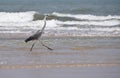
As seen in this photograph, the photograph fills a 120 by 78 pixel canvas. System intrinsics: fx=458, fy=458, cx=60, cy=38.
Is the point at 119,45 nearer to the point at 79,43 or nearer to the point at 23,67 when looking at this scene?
the point at 79,43

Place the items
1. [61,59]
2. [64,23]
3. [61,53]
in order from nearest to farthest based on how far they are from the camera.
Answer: [61,59] < [61,53] < [64,23]

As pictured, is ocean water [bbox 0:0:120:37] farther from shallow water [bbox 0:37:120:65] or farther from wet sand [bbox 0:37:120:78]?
wet sand [bbox 0:37:120:78]

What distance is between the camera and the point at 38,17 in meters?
31.0

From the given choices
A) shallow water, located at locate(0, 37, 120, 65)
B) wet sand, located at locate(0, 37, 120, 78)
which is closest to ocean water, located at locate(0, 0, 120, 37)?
shallow water, located at locate(0, 37, 120, 65)

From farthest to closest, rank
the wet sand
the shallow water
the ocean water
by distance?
the ocean water, the shallow water, the wet sand

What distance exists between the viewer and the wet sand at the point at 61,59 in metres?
9.48

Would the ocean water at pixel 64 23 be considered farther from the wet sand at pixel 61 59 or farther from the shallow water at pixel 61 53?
the wet sand at pixel 61 59

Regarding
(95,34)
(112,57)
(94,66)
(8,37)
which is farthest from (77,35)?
(94,66)

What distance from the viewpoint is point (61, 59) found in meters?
11.8

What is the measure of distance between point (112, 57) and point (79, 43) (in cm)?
382

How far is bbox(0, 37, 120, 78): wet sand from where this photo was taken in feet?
31.1

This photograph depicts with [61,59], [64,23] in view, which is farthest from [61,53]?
[64,23]

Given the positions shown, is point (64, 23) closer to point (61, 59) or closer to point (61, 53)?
point (61, 53)

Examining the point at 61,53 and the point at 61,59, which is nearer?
the point at 61,59
